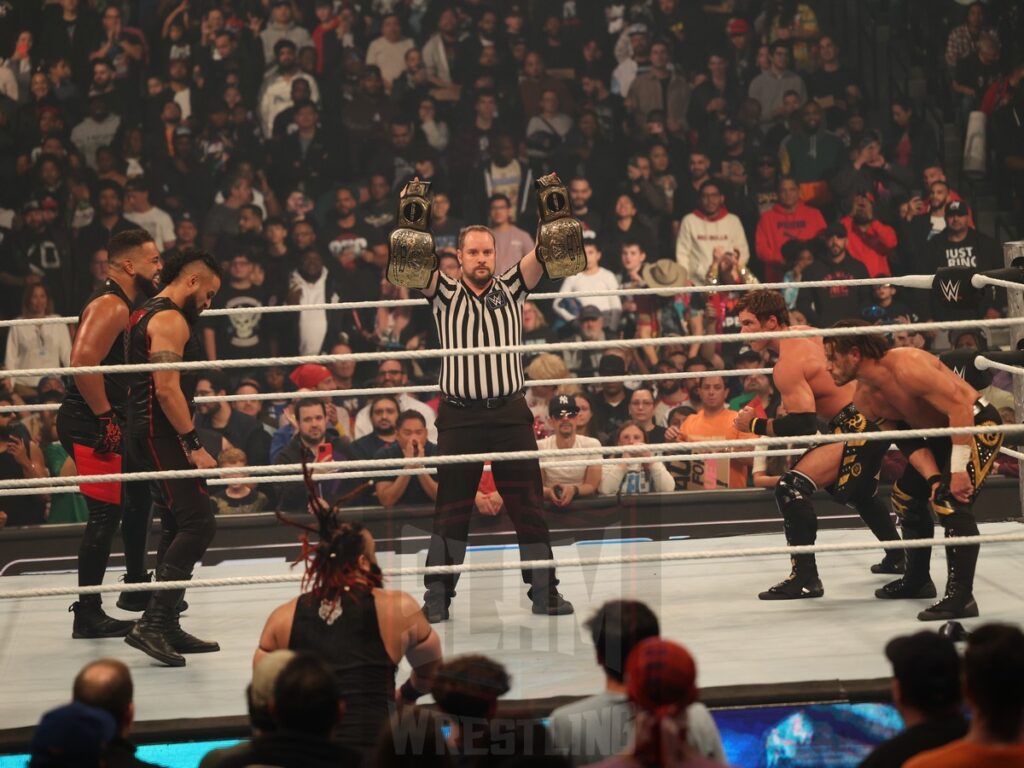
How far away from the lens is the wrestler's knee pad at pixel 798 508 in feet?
15.0

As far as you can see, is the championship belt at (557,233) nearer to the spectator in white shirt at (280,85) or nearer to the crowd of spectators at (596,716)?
the crowd of spectators at (596,716)

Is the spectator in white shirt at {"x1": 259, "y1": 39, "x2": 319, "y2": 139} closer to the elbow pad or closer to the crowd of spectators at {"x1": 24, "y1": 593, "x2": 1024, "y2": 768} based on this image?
the elbow pad

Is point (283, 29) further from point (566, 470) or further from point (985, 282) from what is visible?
point (985, 282)

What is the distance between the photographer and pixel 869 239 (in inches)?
320

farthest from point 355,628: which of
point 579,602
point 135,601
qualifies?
point 135,601

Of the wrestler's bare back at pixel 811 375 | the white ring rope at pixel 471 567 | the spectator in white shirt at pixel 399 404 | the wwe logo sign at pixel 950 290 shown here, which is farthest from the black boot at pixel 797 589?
the spectator in white shirt at pixel 399 404

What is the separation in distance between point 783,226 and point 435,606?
4.55 m

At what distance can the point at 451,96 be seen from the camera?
28.6 feet

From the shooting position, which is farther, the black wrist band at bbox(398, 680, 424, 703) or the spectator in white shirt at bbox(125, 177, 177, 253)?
the spectator in white shirt at bbox(125, 177, 177, 253)

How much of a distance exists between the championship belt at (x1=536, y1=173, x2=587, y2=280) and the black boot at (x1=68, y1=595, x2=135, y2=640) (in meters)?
1.84

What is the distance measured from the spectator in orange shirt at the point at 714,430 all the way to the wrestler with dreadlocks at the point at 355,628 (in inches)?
135

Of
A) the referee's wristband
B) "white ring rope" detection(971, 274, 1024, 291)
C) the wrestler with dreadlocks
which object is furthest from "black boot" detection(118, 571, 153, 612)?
"white ring rope" detection(971, 274, 1024, 291)

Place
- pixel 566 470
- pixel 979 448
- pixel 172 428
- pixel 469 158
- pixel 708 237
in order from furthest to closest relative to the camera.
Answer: pixel 469 158
pixel 708 237
pixel 566 470
pixel 979 448
pixel 172 428

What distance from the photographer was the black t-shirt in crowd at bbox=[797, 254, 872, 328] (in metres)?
7.71
